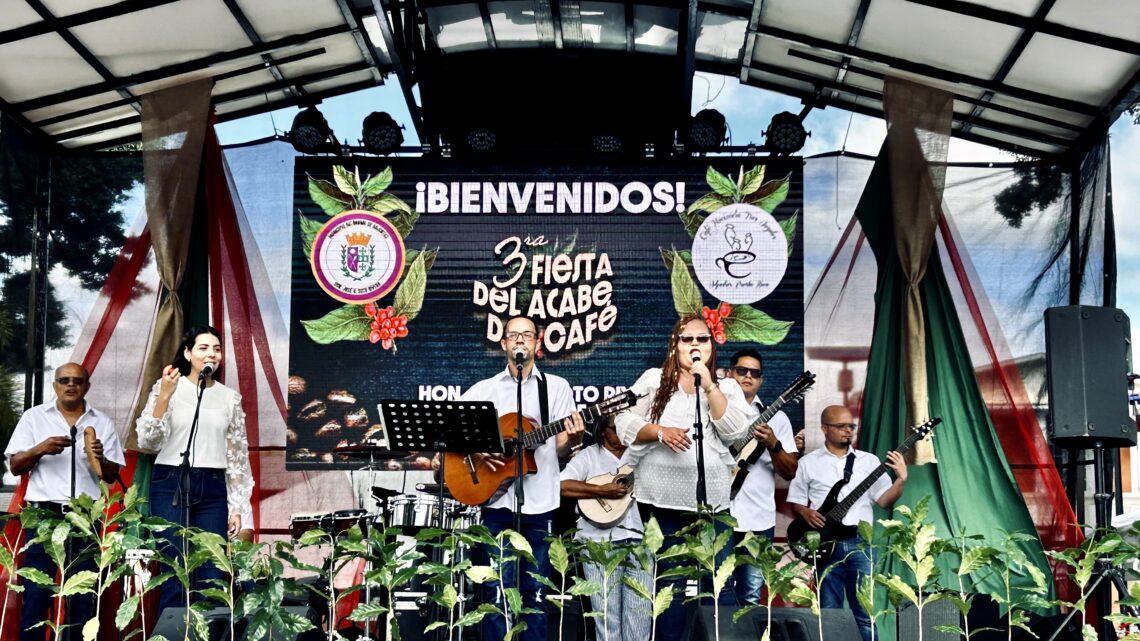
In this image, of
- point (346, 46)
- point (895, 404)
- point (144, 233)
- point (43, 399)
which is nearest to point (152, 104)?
point (144, 233)

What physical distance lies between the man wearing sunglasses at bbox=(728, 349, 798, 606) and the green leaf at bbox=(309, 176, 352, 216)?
2.80m

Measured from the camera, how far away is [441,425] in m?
5.09

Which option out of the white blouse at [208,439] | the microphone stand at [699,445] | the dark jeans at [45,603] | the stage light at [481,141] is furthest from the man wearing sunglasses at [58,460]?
the microphone stand at [699,445]

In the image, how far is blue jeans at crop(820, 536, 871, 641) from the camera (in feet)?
20.7

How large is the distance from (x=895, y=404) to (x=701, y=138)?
197 centimetres

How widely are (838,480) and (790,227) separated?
1642 millimetres

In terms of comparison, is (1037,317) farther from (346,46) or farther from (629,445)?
(346,46)

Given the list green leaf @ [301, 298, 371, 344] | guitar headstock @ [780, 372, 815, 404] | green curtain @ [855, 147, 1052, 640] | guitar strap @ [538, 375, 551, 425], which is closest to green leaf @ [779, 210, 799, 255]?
green curtain @ [855, 147, 1052, 640]

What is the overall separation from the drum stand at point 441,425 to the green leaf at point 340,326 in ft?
7.73

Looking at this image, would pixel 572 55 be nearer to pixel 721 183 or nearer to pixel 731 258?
pixel 721 183

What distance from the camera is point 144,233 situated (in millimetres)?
7051

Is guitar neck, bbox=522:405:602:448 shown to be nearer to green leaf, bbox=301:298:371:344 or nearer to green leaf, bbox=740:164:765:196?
green leaf, bbox=301:298:371:344

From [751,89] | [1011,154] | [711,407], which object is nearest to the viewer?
[711,407]

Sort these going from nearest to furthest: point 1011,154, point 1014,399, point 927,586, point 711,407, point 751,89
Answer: point 927,586 → point 711,407 → point 1014,399 → point 1011,154 → point 751,89
